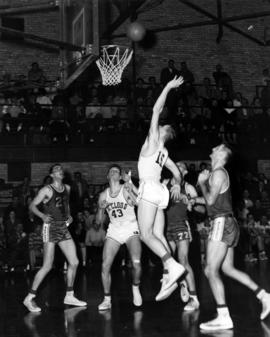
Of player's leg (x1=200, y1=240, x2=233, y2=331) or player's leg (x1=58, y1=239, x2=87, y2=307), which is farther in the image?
player's leg (x1=58, y1=239, x2=87, y2=307)

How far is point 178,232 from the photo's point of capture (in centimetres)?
880

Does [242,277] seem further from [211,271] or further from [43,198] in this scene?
[43,198]

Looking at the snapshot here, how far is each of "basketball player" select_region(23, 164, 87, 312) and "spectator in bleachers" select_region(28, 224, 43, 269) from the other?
16.2 ft

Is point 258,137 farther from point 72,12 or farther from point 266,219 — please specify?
point 72,12

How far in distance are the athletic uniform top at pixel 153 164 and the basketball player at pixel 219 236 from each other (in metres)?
0.59

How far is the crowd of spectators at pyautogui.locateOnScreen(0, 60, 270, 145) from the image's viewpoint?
16.6m

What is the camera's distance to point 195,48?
20531 millimetres

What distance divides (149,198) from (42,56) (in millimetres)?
12554

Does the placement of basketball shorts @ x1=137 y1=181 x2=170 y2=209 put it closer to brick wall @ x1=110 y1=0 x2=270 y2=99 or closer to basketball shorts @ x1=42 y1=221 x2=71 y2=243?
basketball shorts @ x1=42 y1=221 x2=71 y2=243

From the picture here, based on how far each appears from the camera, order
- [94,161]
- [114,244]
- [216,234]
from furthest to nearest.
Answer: [94,161]
[114,244]
[216,234]

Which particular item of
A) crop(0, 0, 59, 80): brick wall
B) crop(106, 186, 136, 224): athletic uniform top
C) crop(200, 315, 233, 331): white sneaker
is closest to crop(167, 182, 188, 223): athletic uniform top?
crop(106, 186, 136, 224): athletic uniform top

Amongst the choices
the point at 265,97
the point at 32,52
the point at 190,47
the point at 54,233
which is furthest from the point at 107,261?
the point at 190,47

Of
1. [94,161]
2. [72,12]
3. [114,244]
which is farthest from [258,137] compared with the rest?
[114,244]

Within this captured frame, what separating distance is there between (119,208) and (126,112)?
31.3 ft
